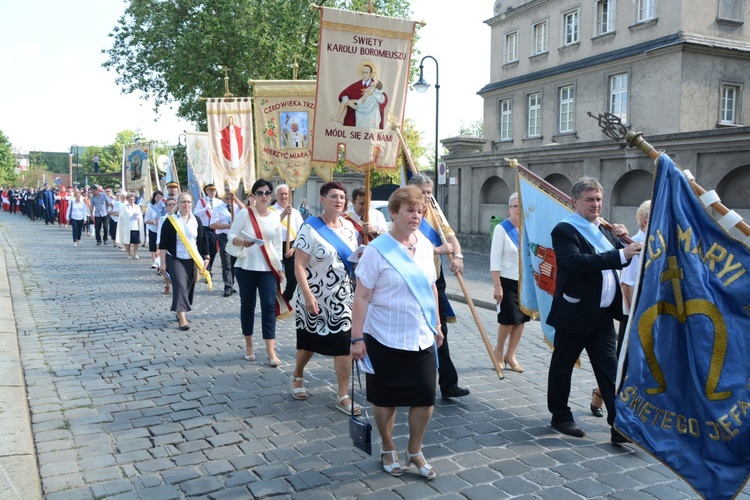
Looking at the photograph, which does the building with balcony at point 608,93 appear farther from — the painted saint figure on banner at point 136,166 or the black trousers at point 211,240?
the painted saint figure on banner at point 136,166

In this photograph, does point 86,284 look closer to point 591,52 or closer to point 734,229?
point 734,229

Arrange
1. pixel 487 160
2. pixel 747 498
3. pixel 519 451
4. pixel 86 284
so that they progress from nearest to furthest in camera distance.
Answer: pixel 747 498 < pixel 519 451 < pixel 86 284 < pixel 487 160

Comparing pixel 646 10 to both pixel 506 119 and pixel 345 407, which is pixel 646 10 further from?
pixel 345 407

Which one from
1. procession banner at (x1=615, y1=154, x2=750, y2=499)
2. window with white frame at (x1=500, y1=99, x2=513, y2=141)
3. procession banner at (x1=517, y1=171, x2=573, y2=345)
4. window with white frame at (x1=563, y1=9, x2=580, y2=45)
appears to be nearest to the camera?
procession banner at (x1=615, y1=154, x2=750, y2=499)

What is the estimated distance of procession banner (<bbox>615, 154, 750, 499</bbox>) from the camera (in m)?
3.53

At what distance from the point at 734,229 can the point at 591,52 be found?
26516 mm

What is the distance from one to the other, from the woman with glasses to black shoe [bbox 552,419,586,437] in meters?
3.23

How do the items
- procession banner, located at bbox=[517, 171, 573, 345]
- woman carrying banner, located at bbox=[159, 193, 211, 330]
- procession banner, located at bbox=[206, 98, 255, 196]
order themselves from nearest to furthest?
procession banner, located at bbox=[517, 171, 573, 345] < woman carrying banner, located at bbox=[159, 193, 211, 330] < procession banner, located at bbox=[206, 98, 255, 196]

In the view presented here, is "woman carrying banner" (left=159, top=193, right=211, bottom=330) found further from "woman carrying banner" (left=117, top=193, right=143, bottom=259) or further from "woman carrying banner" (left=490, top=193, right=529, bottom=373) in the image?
"woman carrying banner" (left=117, top=193, right=143, bottom=259)

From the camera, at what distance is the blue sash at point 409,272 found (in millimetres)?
4250

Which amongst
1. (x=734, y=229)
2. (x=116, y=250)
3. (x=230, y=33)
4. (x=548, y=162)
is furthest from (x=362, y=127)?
(x=230, y=33)

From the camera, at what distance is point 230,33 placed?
93.8 feet

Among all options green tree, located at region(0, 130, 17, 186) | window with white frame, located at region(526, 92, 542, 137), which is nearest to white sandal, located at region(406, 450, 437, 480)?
window with white frame, located at region(526, 92, 542, 137)

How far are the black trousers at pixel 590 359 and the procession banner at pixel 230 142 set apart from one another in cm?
887
